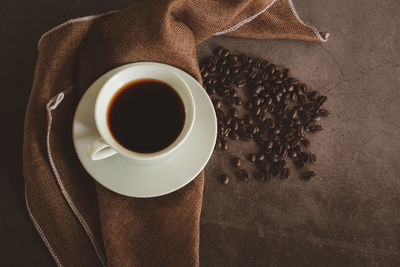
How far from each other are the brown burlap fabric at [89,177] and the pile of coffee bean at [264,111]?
0.17 metres

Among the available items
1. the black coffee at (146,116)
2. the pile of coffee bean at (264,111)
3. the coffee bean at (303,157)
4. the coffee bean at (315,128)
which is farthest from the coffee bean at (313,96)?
the black coffee at (146,116)

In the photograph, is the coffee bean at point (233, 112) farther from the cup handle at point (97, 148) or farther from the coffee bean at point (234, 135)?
the cup handle at point (97, 148)

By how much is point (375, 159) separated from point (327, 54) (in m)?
0.44

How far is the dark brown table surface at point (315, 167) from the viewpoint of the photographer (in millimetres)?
1166

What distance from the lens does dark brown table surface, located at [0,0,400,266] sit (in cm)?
117

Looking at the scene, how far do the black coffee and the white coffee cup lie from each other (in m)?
0.02

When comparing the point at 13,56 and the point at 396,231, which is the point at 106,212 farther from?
the point at 396,231

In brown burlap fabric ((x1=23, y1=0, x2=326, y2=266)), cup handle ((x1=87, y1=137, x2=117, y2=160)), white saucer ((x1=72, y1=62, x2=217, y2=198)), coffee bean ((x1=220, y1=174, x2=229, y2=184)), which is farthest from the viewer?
coffee bean ((x1=220, y1=174, x2=229, y2=184))

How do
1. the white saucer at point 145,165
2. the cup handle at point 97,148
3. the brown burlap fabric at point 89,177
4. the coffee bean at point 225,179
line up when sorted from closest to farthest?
the cup handle at point 97,148, the white saucer at point 145,165, the brown burlap fabric at point 89,177, the coffee bean at point 225,179

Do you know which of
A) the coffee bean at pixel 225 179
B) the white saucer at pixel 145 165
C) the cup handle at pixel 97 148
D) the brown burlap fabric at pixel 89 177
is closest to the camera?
the cup handle at pixel 97 148

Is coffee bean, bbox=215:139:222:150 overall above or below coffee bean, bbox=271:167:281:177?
Result: above

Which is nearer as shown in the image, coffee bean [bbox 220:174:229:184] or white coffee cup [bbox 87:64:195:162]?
white coffee cup [bbox 87:64:195:162]

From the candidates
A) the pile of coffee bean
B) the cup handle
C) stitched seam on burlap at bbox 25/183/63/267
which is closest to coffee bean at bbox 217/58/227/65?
the pile of coffee bean

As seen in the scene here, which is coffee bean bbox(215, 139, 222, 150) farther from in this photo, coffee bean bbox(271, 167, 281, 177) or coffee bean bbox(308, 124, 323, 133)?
coffee bean bbox(308, 124, 323, 133)
